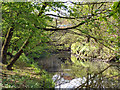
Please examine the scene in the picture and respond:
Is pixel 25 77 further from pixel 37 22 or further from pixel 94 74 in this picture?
pixel 94 74

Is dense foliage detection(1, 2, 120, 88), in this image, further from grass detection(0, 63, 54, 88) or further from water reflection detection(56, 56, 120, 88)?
water reflection detection(56, 56, 120, 88)

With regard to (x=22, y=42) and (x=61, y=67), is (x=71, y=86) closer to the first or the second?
(x=61, y=67)

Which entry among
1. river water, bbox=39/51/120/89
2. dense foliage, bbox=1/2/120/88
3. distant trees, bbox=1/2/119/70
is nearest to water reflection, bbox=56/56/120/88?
river water, bbox=39/51/120/89

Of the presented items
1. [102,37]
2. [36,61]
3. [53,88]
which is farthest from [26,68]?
[102,37]

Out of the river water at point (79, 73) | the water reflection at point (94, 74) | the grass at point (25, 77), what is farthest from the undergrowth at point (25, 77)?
the water reflection at point (94, 74)

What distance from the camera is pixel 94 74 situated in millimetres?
2172

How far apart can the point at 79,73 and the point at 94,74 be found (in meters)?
0.29

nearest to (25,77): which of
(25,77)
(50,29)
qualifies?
(25,77)

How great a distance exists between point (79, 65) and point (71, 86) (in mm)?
921

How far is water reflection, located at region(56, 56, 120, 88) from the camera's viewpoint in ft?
5.95

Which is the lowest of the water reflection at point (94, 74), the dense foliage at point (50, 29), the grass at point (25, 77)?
the water reflection at point (94, 74)

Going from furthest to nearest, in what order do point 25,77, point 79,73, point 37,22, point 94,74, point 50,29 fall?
point 79,73
point 94,74
point 25,77
point 50,29
point 37,22

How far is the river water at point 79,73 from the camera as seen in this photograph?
1849 mm

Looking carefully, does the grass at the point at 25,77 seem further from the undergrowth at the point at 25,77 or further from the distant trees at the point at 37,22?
the distant trees at the point at 37,22
